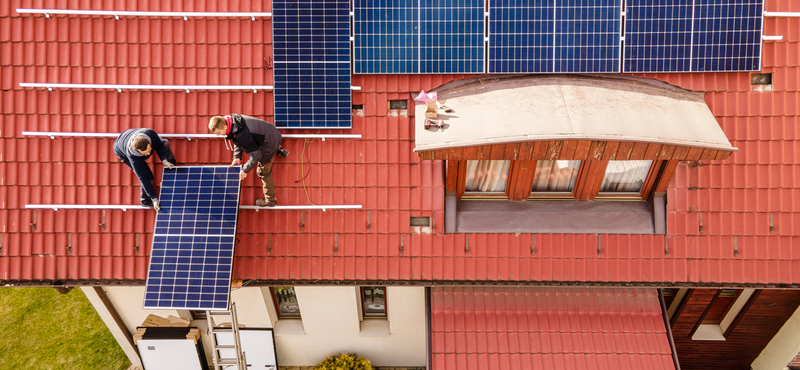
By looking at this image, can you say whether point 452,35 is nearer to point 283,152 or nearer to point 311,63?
point 311,63

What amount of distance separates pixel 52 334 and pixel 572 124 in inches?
554

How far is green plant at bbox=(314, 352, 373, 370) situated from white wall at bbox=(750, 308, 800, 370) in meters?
8.89

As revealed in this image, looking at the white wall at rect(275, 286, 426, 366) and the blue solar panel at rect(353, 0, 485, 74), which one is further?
the white wall at rect(275, 286, 426, 366)

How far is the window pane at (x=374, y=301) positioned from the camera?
29.7 feet

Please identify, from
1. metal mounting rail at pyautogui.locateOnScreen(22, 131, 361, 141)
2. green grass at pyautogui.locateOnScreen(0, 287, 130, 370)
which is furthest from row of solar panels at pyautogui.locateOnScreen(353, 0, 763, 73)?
green grass at pyautogui.locateOnScreen(0, 287, 130, 370)

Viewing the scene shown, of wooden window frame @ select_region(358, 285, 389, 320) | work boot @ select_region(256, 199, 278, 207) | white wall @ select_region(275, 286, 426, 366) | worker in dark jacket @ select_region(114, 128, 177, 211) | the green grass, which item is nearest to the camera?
worker in dark jacket @ select_region(114, 128, 177, 211)

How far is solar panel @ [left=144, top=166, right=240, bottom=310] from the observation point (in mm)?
6438

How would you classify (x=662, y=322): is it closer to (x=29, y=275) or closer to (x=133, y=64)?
(x=133, y=64)

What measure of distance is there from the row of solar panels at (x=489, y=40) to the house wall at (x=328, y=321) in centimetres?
379

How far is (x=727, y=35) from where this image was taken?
266 inches

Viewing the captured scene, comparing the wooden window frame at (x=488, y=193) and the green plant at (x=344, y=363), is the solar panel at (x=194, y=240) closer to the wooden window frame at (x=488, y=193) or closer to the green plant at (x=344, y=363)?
the wooden window frame at (x=488, y=193)

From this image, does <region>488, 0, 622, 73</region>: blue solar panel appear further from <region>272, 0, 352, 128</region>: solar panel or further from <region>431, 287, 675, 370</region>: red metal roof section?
<region>431, 287, 675, 370</region>: red metal roof section

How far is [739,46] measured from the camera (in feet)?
22.2

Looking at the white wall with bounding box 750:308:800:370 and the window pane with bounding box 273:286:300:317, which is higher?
the window pane with bounding box 273:286:300:317
